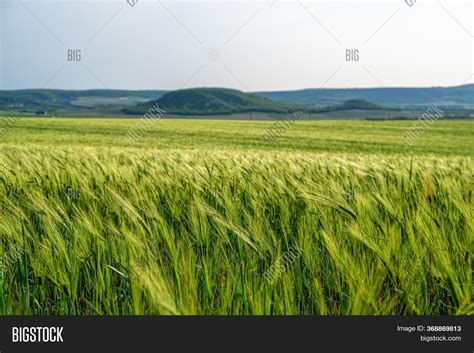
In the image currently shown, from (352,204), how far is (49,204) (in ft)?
5.16

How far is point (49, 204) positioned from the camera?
2.45 m

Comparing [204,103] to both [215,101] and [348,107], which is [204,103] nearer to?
[215,101]

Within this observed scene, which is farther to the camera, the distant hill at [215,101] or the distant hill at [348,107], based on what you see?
the distant hill at [215,101]

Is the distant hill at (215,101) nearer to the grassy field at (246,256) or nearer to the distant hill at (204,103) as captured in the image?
the distant hill at (204,103)

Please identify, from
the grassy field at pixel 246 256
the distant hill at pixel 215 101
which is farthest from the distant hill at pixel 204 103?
the grassy field at pixel 246 256

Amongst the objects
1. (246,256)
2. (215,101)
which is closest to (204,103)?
(215,101)

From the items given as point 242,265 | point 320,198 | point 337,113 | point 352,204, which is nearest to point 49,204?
point 242,265

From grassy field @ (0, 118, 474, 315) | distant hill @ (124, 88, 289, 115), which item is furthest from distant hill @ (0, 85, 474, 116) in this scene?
grassy field @ (0, 118, 474, 315)

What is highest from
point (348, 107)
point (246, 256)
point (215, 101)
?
point (215, 101)

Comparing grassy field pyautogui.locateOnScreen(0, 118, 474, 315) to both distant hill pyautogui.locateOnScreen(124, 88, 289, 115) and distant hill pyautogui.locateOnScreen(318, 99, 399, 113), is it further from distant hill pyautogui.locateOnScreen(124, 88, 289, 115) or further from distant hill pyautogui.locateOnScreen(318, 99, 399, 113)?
distant hill pyautogui.locateOnScreen(124, 88, 289, 115)

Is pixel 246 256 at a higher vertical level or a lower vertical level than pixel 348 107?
lower

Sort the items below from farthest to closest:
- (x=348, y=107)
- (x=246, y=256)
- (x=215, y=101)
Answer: (x=215, y=101) → (x=348, y=107) → (x=246, y=256)

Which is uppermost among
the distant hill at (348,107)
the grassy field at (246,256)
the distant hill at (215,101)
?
the distant hill at (215,101)

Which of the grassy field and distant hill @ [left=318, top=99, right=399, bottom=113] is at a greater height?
distant hill @ [left=318, top=99, right=399, bottom=113]
